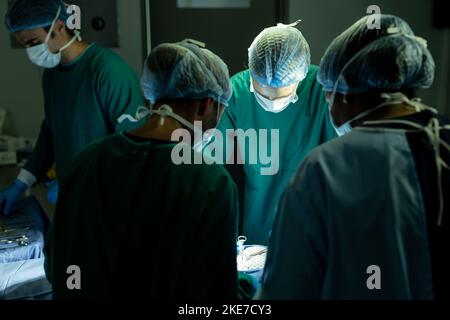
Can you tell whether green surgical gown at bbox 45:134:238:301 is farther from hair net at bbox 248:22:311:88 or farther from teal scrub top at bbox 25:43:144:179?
teal scrub top at bbox 25:43:144:179

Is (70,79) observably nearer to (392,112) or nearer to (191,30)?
(191,30)

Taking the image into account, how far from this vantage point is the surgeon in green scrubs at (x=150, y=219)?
1.08m

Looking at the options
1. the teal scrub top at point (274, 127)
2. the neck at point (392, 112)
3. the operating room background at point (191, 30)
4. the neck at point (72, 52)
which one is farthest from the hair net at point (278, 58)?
the operating room background at point (191, 30)

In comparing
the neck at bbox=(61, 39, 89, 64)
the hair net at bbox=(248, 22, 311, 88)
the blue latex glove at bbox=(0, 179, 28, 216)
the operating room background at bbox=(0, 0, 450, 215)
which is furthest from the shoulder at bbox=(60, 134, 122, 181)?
the operating room background at bbox=(0, 0, 450, 215)

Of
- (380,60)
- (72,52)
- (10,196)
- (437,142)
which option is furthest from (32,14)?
(437,142)

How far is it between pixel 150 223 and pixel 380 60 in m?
0.59

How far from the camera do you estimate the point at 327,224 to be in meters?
1.00

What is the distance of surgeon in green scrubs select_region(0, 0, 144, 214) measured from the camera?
1.89 m

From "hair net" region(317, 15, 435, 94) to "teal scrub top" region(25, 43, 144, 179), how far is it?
1.00m

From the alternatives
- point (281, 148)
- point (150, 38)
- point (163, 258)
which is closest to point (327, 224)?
point (163, 258)

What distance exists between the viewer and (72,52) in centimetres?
198

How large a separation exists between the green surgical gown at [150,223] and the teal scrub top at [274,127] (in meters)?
0.82
